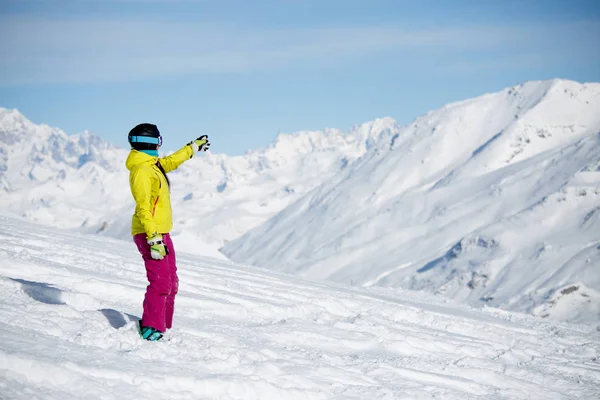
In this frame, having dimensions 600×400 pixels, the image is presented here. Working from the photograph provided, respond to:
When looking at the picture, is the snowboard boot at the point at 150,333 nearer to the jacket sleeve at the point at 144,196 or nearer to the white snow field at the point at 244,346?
the white snow field at the point at 244,346

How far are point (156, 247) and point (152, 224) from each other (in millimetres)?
293

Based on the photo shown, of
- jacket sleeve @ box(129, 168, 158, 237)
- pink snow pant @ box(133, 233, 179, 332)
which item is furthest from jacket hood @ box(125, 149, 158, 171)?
pink snow pant @ box(133, 233, 179, 332)

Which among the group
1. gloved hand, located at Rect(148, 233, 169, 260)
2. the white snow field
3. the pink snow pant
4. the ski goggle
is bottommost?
the white snow field

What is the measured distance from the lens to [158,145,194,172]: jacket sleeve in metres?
8.46

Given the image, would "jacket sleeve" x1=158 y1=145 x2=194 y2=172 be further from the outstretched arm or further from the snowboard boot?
the snowboard boot

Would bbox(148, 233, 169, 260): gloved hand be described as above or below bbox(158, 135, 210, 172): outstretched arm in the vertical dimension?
below

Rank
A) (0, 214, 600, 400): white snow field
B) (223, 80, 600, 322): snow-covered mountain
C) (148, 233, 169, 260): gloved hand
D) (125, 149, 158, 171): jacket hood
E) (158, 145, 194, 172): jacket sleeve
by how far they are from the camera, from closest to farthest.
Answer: (0, 214, 600, 400): white snow field, (148, 233, 169, 260): gloved hand, (125, 149, 158, 171): jacket hood, (158, 145, 194, 172): jacket sleeve, (223, 80, 600, 322): snow-covered mountain

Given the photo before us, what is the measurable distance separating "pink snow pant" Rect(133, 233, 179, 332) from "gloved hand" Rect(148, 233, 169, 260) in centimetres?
26

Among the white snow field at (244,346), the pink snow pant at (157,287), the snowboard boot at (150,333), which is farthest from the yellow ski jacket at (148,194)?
the white snow field at (244,346)

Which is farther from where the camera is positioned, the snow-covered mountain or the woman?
the snow-covered mountain

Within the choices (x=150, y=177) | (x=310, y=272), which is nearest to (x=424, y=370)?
(x=150, y=177)

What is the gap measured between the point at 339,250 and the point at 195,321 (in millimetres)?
183106

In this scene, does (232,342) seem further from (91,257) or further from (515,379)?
(91,257)

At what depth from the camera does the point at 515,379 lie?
353 inches
